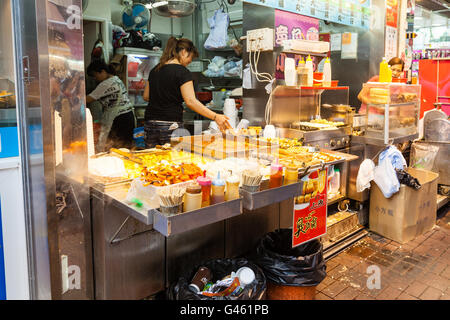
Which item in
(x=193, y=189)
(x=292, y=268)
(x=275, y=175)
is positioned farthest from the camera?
(x=292, y=268)

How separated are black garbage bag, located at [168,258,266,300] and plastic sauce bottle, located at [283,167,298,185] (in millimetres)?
613

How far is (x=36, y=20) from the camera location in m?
1.92

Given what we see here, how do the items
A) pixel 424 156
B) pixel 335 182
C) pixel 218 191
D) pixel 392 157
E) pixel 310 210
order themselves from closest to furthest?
pixel 218 191 < pixel 310 210 < pixel 392 157 < pixel 335 182 < pixel 424 156

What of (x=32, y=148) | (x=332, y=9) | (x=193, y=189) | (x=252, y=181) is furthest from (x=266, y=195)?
(x=332, y=9)

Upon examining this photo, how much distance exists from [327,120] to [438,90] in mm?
4468

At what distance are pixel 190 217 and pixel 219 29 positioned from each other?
391cm

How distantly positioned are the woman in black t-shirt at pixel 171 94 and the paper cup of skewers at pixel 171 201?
1792 mm

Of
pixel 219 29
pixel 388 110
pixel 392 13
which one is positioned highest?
pixel 392 13

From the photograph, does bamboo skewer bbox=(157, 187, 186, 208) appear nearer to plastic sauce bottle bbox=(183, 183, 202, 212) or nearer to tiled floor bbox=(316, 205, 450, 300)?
plastic sauce bottle bbox=(183, 183, 202, 212)

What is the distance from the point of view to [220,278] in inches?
104

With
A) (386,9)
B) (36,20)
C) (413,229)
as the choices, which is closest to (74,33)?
(36,20)

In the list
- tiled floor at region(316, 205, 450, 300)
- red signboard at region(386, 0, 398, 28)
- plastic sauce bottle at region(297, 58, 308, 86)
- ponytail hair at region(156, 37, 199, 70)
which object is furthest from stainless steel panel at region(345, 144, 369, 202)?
red signboard at region(386, 0, 398, 28)

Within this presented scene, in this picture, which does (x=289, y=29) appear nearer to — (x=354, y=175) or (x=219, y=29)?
(x=219, y=29)

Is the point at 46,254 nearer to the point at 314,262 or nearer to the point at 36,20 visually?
the point at 36,20
